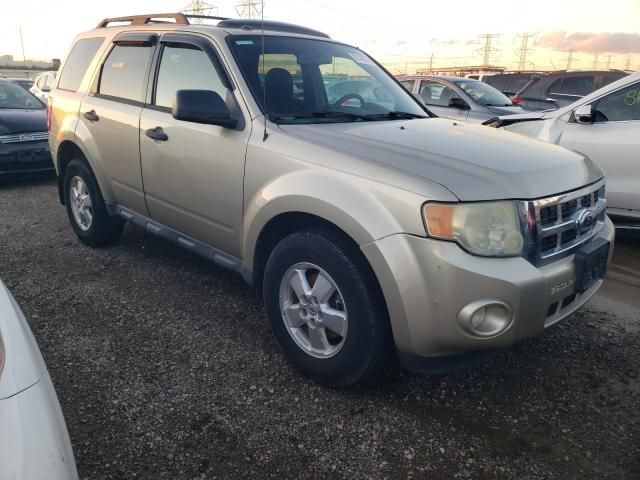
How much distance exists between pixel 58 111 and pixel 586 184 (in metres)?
4.23

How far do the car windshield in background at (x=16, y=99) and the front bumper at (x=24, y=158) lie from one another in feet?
3.23

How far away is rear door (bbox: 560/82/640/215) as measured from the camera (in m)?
4.59

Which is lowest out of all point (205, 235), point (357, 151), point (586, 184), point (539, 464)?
point (539, 464)

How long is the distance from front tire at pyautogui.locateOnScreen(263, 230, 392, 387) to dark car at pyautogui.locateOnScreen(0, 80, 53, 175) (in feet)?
18.6

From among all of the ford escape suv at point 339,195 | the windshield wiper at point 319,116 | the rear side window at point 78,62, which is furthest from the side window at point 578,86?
the rear side window at point 78,62

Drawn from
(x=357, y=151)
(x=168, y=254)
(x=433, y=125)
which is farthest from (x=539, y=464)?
(x=168, y=254)

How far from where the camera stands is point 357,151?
2459 millimetres

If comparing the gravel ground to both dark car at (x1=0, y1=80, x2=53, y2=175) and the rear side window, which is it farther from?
dark car at (x1=0, y1=80, x2=53, y2=175)

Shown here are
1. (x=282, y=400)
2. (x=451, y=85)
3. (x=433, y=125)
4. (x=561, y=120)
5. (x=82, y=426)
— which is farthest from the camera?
(x=451, y=85)

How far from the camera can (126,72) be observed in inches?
154

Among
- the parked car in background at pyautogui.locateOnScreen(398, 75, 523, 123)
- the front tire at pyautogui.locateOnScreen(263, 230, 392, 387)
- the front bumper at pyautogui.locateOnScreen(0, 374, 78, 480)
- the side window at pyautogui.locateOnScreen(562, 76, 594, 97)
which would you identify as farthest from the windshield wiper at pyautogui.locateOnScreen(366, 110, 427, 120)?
the side window at pyautogui.locateOnScreen(562, 76, 594, 97)

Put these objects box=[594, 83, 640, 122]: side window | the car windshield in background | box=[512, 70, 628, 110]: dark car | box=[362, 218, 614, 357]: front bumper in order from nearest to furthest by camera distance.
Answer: box=[362, 218, 614, 357]: front bumper → box=[594, 83, 640, 122]: side window → the car windshield in background → box=[512, 70, 628, 110]: dark car

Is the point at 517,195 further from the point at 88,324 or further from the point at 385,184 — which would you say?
the point at 88,324

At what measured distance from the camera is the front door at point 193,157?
2.97 metres
